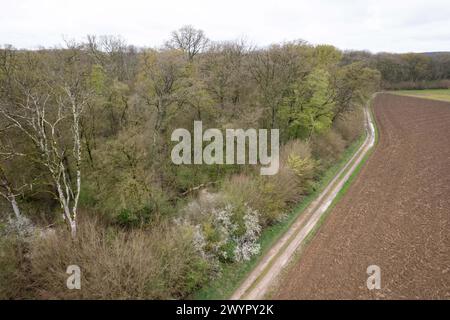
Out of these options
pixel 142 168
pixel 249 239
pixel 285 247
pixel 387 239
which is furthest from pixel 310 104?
pixel 142 168

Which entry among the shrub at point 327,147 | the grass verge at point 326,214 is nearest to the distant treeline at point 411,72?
the shrub at point 327,147

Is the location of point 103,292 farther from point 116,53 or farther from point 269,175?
point 116,53

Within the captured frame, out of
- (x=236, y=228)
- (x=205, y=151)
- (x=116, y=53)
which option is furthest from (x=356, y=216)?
(x=116, y=53)

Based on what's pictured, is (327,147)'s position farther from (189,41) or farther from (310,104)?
(189,41)

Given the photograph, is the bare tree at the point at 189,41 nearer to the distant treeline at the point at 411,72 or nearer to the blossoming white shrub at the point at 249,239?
the blossoming white shrub at the point at 249,239

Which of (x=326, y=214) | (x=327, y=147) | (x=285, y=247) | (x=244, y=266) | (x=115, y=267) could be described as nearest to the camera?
(x=115, y=267)

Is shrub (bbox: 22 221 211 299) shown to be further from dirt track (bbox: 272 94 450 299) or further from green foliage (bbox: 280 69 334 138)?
green foliage (bbox: 280 69 334 138)

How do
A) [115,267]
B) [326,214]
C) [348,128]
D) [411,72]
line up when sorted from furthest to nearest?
[411,72]
[348,128]
[326,214]
[115,267]
